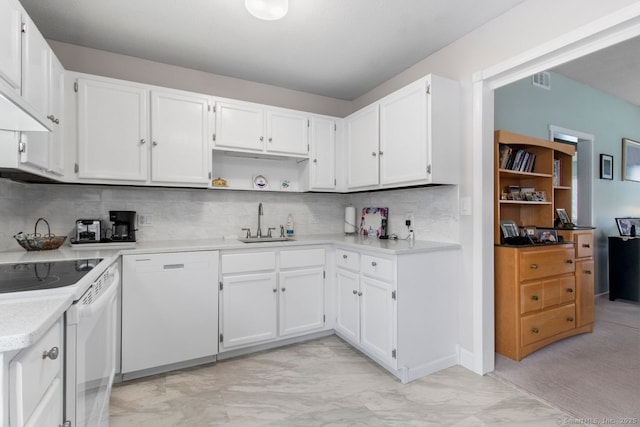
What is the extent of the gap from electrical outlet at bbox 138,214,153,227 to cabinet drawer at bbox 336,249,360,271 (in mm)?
1725

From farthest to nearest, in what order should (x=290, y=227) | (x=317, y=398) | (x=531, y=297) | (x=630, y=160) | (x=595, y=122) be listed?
A: (x=630, y=160) → (x=595, y=122) → (x=290, y=227) → (x=531, y=297) → (x=317, y=398)

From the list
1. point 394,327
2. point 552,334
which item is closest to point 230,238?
point 394,327

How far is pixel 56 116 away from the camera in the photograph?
204 centimetres

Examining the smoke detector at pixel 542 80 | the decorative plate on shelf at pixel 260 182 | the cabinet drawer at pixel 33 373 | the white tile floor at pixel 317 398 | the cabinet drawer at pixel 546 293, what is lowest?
the white tile floor at pixel 317 398

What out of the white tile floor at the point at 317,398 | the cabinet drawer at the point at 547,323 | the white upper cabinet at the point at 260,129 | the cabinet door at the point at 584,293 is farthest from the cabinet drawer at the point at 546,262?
the white upper cabinet at the point at 260,129

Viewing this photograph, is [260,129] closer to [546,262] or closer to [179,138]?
[179,138]

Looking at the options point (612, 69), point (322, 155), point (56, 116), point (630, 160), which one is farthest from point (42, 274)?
point (630, 160)

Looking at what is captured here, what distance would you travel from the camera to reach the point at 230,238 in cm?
302

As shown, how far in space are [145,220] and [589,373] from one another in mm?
3728

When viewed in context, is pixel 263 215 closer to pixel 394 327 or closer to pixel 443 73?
pixel 394 327

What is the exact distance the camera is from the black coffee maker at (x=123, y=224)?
8.07 ft

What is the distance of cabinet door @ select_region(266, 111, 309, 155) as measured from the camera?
9.59 ft

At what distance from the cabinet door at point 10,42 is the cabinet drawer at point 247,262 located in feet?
5.15

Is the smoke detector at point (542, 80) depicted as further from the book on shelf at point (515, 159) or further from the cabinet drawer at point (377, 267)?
the cabinet drawer at point (377, 267)
